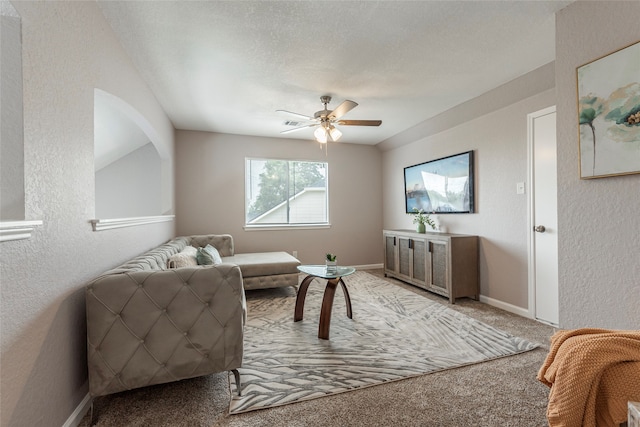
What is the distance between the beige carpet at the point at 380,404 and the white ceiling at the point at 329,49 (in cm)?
245

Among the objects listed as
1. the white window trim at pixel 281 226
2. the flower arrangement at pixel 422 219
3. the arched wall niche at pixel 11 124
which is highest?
the arched wall niche at pixel 11 124

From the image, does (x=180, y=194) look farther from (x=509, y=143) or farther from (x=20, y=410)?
(x=509, y=143)

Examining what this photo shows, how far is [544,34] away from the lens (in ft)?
7.13

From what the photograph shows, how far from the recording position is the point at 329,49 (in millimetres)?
2379

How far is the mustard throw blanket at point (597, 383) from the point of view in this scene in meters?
1.00

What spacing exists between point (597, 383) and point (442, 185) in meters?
3.47

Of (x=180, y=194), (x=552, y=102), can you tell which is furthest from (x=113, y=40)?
(x=552, y=102)

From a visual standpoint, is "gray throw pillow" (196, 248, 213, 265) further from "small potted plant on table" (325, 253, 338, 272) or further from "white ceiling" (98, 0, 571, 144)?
"white ceiling" (98, 0, 571, 144)

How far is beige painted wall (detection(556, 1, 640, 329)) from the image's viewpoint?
1604 millimetres

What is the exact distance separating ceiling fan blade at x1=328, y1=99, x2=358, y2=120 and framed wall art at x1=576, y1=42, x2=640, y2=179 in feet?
5.37

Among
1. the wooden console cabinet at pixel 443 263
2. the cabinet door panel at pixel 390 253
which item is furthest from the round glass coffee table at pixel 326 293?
the cabinet door panel at pixel 390 253

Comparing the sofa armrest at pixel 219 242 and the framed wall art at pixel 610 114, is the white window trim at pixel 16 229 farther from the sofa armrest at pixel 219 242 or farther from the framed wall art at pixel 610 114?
the sofa armrest at pixel 219 242

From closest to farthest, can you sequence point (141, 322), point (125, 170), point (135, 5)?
point (141, 322) < point (135, 5) < point (125, 170)

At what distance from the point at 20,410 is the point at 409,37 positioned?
303 cm
